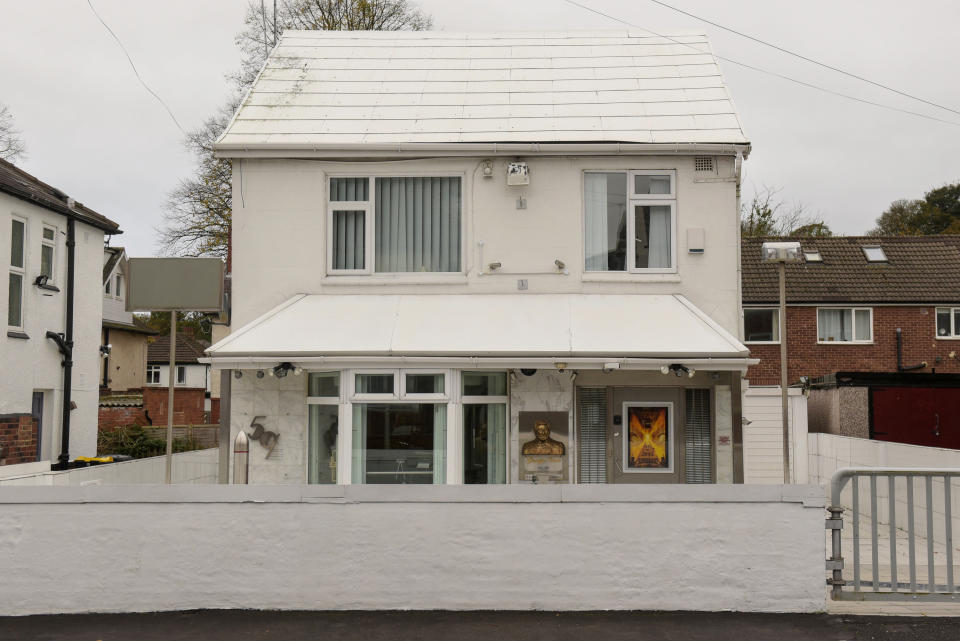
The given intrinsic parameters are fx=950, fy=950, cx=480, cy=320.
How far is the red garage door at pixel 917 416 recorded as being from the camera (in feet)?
55.5

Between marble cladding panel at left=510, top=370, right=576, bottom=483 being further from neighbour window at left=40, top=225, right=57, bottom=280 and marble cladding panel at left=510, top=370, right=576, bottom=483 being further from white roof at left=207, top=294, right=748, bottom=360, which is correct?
neighbour window at left=40, top=225, right=57, bottom=280

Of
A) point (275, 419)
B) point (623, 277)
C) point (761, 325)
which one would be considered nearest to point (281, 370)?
point (275, 419)

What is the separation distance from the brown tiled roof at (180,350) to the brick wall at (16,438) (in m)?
32.5

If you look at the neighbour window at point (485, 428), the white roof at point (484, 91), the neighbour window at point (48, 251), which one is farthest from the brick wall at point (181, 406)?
the neighbour window at point (485, 428)

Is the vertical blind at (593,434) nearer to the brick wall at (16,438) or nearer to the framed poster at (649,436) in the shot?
the framed poster at (649,436)

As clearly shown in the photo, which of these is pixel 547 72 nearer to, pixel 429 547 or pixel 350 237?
pixel 350 237

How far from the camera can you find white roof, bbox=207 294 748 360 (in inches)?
448

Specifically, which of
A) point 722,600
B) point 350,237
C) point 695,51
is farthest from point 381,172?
point 722,600

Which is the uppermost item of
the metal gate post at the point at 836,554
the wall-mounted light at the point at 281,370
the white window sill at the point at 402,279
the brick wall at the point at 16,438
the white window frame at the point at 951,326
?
the white window frame at the point at 951,326

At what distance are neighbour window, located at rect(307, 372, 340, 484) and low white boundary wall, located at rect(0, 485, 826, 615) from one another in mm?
4566

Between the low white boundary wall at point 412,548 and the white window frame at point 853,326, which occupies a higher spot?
the white window frame at point 853,326

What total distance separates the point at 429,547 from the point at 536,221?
625 cm

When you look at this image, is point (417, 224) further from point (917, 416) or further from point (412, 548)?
point (917, 416)

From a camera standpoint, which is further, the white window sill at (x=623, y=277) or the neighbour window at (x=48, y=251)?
the neighbour window at (x=48, y=251)
